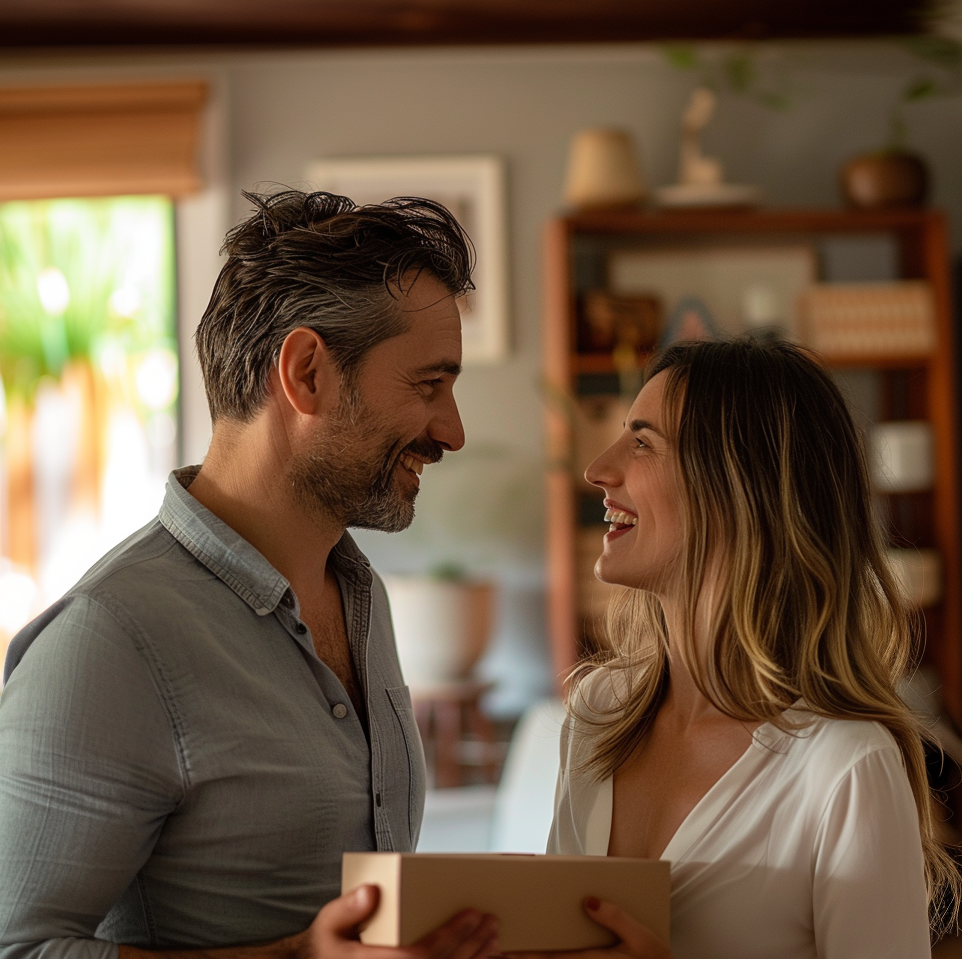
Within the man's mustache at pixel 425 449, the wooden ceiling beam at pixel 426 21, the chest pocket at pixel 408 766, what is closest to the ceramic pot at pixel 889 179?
the wooden ceiling beam at pixel 426 21

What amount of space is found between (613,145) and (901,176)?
→ 0.99m

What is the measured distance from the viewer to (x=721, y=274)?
402cm

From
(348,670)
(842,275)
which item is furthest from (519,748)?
(842,275)

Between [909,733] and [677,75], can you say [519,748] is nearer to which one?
[909,733]

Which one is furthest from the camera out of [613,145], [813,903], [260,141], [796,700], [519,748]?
[260,141]

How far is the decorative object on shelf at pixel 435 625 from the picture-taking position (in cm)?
357

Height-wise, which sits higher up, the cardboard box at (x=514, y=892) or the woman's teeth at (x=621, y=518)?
the woman's teeth at (x=621, y=518)

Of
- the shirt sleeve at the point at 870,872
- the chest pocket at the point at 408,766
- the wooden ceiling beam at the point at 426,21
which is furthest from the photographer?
the wooden ceiling beam at the point at 426,21

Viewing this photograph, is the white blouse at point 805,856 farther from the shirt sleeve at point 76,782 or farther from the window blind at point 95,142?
the window blind at point 95,142

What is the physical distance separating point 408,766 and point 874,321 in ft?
9.56

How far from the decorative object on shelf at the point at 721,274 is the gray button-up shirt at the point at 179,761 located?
292 cm

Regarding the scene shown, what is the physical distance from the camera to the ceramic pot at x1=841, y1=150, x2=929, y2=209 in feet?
12.3

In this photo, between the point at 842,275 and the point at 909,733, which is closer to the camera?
the point at 909,733

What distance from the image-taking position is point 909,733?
3.88ft
